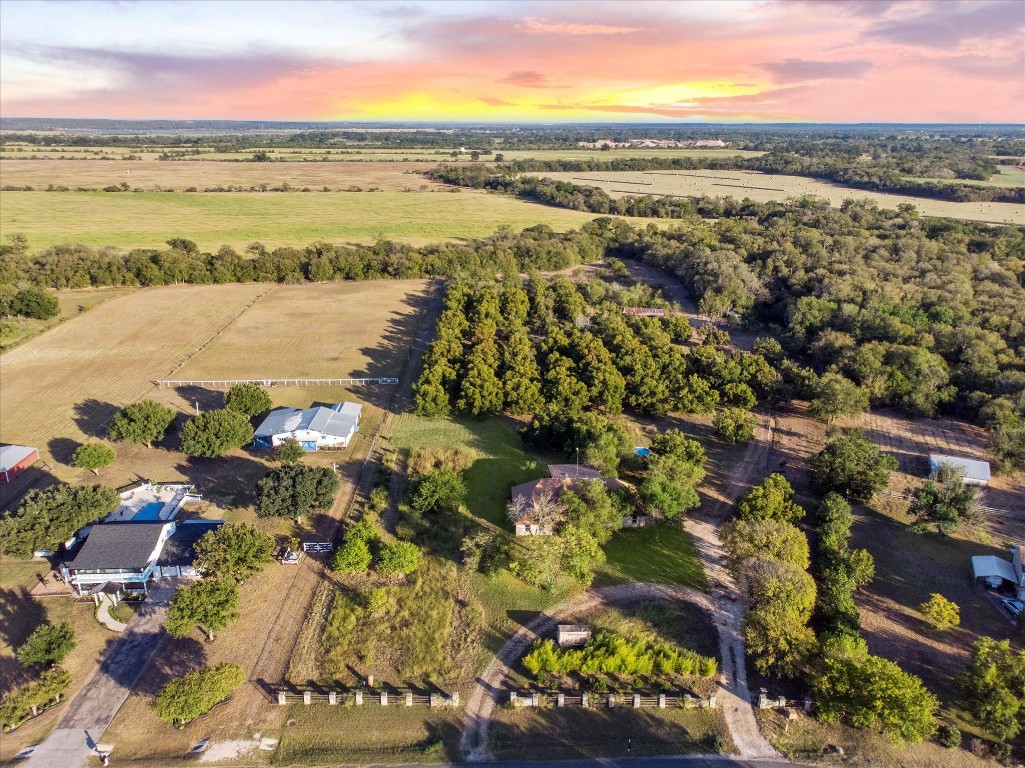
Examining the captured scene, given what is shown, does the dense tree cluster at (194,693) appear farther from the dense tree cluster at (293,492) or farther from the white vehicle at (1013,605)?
the white vehicle at (1013,605)

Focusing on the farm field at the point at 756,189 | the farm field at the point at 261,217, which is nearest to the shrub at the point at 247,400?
the farm field at the point at 261,217

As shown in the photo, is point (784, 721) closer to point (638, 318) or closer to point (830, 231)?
point (638, 318)

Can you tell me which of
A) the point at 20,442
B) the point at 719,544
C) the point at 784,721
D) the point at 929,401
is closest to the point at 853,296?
the point at 929,401

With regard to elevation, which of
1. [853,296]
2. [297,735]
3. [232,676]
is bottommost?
[297,735]

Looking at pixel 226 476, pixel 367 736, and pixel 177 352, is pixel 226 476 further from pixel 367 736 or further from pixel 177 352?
pixel 177 352

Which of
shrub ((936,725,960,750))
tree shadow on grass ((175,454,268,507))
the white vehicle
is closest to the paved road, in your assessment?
tree shadow on grass ((175,454,268,507))

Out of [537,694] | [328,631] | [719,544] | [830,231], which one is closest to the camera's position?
[537,694]

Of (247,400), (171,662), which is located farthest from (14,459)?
(171,662)
